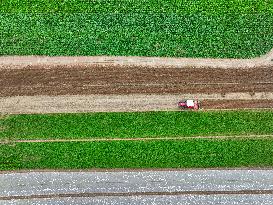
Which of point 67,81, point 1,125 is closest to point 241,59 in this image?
point 67,81

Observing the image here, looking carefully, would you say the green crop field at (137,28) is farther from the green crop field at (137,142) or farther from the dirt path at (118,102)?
the green crop field at (137,142)

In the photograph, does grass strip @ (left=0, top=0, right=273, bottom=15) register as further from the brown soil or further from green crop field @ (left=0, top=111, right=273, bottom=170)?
green crop field @ (left=0, top=111, right=273, bottom=170)

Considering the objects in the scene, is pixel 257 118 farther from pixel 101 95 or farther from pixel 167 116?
pixel 101 95

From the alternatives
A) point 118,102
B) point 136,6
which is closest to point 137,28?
point 136,6

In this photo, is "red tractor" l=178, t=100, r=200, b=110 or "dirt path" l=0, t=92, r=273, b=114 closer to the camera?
"dirt path" l=0, t=92, r=273, b=114

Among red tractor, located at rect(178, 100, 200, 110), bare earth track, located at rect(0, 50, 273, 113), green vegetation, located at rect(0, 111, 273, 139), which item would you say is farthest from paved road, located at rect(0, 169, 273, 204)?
bare earth track, located at rect(0, 50, 273, 113)

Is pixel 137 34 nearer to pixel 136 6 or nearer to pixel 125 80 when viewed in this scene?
pixel 136 6
